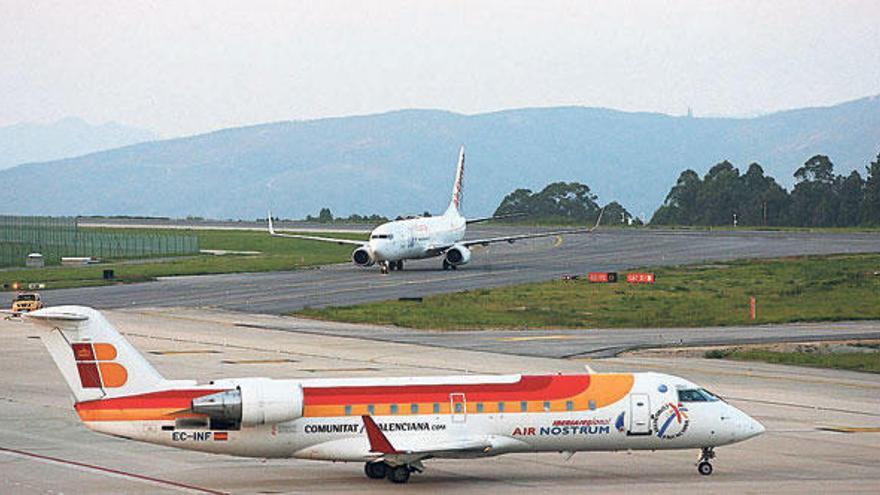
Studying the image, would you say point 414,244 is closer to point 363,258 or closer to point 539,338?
point 363,258

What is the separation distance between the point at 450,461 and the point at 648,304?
45.2m

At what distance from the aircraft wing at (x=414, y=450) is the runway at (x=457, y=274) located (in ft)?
161

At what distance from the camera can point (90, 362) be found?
33.8 meters

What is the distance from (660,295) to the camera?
8675 centimetres

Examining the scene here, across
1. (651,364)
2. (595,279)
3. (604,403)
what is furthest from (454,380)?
(595,279)

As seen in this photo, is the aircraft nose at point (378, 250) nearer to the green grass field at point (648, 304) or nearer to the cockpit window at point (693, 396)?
the green grass field at point (648, 304)

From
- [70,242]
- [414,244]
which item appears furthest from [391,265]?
[70,242]

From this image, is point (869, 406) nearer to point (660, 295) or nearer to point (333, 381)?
point (333, 381)

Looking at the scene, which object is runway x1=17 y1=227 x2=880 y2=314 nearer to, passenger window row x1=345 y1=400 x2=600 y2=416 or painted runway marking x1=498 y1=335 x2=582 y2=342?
painted runway marking x1=498 y1=335 x2=582 y2=342

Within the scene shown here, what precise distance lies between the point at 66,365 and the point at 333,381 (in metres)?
6.34

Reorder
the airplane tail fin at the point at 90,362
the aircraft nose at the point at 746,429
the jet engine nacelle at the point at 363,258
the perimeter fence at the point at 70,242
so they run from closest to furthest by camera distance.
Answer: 1. the airplane tail fin at the point at 90,362
2. the aircraft nose at the point at 746,429
3. the jet engine nacelle at the point at 363,258
4. the perimeter fence at the point at 70,242

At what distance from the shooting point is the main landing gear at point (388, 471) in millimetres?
34562

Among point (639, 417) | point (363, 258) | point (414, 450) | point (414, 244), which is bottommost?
point (414, 450)

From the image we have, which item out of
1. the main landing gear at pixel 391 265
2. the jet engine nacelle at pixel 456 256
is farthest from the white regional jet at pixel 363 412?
the jet engine nacelle at pixel 456 256
